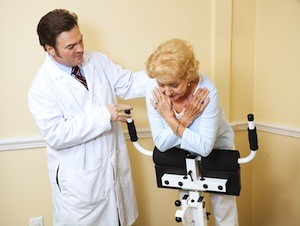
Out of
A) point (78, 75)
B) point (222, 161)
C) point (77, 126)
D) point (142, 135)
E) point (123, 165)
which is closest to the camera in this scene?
point (222, 161)

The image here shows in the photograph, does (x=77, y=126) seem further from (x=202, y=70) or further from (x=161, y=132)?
(x=202, y=70)

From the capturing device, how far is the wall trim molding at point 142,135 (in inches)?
70.8

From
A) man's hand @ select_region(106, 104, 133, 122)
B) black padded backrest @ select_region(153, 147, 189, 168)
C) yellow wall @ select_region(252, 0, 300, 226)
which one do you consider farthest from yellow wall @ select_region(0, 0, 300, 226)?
black padded backrest @ select_region(153, 147, 189, 168)

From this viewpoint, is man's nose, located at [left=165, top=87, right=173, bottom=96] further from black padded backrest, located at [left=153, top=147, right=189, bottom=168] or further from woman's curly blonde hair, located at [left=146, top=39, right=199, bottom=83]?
black padded backrest, located at [left=153, top=147, right=189, bottom=168]

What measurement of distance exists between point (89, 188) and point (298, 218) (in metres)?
1.43

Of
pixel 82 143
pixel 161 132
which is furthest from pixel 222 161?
pixel 82 143

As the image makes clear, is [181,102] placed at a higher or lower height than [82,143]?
higher

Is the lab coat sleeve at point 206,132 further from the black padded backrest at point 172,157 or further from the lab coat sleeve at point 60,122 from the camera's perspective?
the lab coat sleeve at point 60,122

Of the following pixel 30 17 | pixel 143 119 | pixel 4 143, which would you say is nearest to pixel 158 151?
pixel 143 119

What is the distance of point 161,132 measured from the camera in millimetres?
1451

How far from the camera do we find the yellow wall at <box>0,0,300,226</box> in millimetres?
1780

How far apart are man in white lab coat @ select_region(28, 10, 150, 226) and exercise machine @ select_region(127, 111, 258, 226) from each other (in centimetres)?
29

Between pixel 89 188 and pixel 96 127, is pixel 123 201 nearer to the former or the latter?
pixel 89 188

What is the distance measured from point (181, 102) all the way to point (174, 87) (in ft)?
0.44
